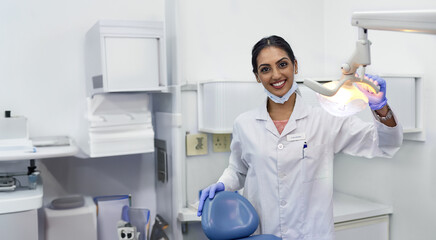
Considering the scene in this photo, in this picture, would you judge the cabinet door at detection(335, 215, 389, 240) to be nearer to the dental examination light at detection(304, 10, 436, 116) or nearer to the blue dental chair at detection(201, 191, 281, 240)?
the blue dental chair at detection(201, 191, 281, 240)

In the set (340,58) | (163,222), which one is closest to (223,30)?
(340,58)

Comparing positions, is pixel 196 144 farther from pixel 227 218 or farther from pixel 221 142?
pixel 227 218

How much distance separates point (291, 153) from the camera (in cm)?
167

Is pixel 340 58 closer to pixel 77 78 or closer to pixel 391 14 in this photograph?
pixel 77 78

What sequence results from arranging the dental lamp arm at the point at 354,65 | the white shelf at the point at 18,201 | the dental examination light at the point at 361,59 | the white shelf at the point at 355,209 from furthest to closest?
the white shelf at the point at 355,209 < the white shelf at the point at 18,201 < the dental lamp arm at the point at 354,65 < the dental examination light at the point at 361,59

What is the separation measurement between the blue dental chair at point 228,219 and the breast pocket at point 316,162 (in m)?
0.27

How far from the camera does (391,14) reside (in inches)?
38.8

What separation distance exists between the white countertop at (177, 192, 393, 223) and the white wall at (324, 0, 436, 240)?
7 centimetres

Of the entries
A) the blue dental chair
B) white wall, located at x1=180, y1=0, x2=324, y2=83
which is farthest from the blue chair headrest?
white wall, located at x1=180, y1=0, x2=324, y2=83

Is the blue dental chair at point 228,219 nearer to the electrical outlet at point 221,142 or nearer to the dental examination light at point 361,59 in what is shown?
the dental examination light at point 361,59

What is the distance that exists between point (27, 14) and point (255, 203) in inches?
60.4

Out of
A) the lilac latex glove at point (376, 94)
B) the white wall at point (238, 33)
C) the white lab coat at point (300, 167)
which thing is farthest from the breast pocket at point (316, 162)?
the white wall at point (238, 33)

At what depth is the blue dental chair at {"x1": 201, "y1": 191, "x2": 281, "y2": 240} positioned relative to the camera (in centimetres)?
149

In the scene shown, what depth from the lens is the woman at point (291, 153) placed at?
5.43ft
